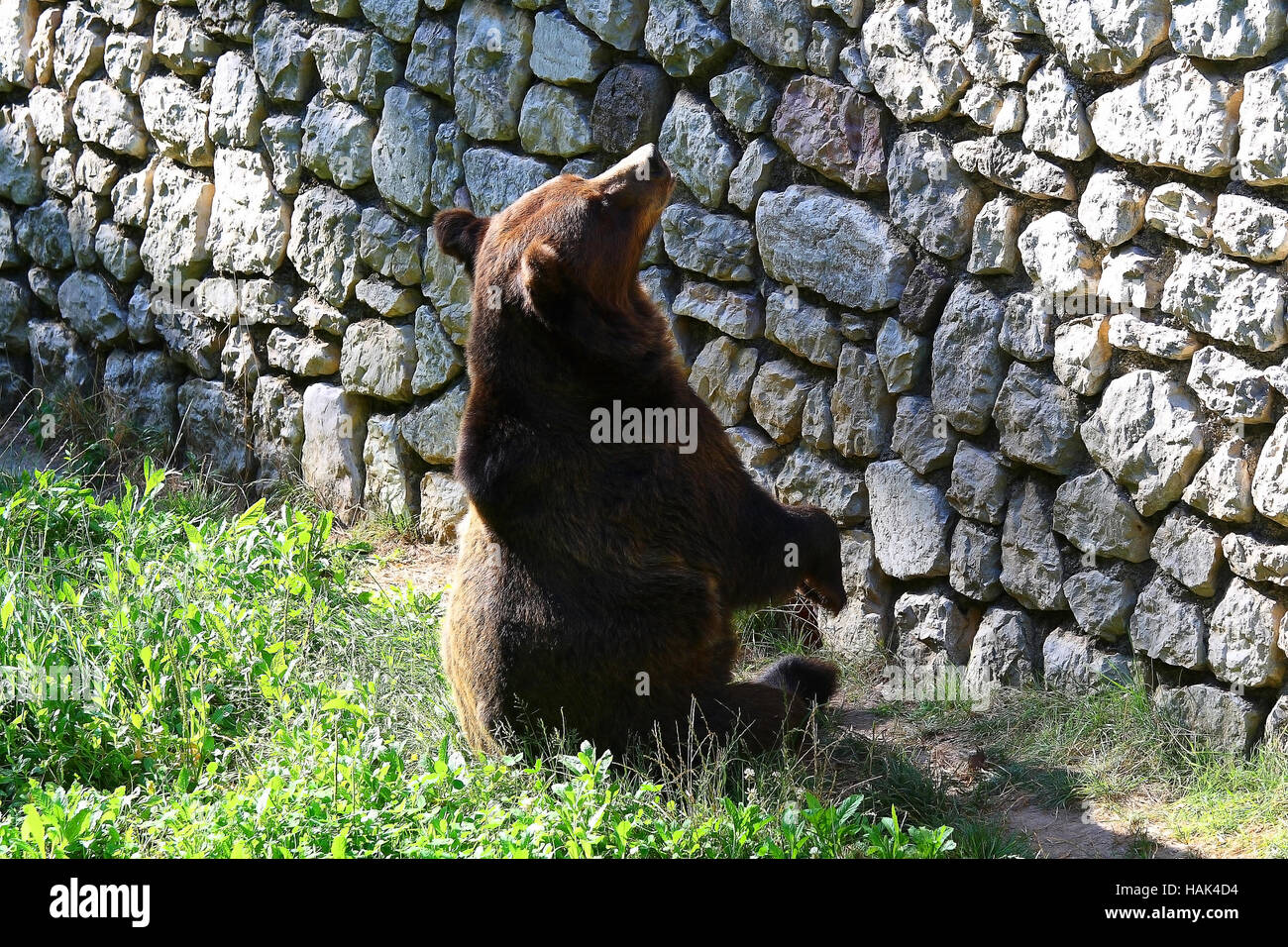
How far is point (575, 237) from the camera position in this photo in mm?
4238

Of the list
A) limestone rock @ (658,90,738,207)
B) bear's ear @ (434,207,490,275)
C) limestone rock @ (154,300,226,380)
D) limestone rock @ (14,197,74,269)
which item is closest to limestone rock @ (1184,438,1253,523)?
limestone rock @ (658,90,738,207)

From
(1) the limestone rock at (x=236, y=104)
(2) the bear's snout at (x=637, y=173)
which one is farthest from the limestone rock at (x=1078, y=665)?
(1) the limestone rock at (x=236, y=104)

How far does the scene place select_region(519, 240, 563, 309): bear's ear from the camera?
4074 millimetres

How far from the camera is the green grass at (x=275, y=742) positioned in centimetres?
368

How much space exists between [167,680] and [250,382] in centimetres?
288

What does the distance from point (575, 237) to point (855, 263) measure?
1.33 m

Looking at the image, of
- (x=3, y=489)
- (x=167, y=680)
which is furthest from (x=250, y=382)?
(x=167, y=680)

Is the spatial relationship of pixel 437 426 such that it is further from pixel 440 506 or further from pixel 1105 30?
pixel 1105 30

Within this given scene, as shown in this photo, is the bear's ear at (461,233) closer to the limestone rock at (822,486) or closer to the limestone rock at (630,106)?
the limestone rock at (630,106)

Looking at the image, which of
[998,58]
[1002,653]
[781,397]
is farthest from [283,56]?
[1002,653]

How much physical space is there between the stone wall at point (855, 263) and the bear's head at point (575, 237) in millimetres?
1018

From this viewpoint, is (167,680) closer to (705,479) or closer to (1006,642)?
(705,479)

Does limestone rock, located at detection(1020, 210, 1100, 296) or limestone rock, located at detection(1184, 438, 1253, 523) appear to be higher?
limestone rock, located at detection(1020, 210, 1100, 296)

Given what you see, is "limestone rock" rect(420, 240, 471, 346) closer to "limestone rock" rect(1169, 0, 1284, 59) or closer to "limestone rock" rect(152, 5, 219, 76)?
"limestone rock" rect(152, 5, 219, 76)
